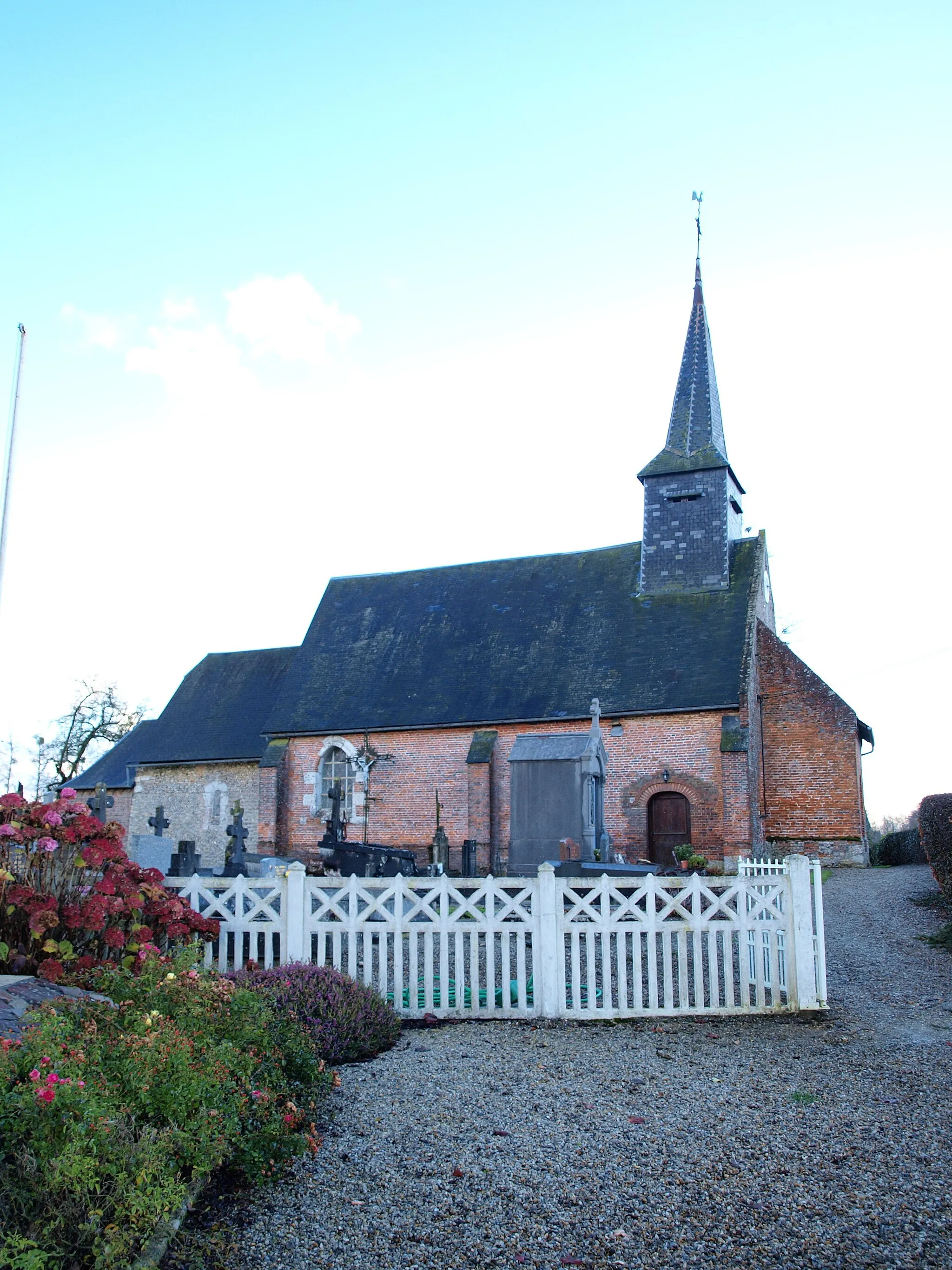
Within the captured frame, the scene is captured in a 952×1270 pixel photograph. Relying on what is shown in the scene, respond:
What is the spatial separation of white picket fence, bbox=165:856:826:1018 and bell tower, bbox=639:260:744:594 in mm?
18699

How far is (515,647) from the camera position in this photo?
27.3 meters

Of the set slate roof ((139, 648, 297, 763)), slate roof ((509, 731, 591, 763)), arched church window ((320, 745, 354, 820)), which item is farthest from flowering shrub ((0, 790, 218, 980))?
slate roof ((139, 648, 297, 763))

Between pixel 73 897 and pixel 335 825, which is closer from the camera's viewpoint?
pixel 73 897

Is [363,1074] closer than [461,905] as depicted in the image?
Yes

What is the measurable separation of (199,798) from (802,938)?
2453 cm

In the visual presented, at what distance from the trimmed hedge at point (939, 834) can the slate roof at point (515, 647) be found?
6802 mm

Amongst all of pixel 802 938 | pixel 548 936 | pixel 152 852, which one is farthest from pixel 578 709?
pixel 548 936

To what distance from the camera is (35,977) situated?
6469 millimetres

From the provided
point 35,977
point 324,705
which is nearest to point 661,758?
point 324,705

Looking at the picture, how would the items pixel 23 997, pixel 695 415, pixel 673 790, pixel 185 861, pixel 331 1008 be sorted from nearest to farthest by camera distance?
pixel 23 997
pixel 331 1008
pixel 185 861
pixel 673 790
pixel 695 415

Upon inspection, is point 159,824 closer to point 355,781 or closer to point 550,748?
point 355,781

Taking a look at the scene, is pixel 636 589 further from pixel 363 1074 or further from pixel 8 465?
pixel 363 1074

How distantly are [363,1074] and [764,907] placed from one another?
12.8ft

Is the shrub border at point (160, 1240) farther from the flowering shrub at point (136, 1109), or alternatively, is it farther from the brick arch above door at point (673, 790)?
the brick arch above door at point (673, 790)
